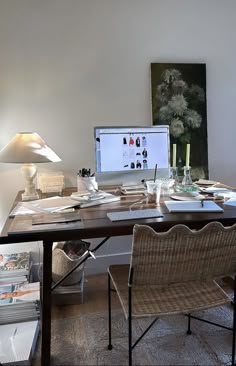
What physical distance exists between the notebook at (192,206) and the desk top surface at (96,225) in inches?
1.0

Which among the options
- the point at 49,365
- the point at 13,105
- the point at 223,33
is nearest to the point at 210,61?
the point at 223,33

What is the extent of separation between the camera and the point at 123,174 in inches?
81.0

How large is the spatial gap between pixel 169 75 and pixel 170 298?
1.77m

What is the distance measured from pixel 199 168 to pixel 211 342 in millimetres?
1390

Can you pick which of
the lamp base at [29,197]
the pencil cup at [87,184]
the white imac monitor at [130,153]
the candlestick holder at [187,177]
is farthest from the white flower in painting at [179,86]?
the lamp base at [29,197]

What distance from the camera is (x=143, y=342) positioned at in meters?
1.75

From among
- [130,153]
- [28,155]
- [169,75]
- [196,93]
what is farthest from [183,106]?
[28,155]

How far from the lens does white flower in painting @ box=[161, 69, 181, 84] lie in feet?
8.31

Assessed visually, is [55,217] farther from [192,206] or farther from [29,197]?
[192,206]

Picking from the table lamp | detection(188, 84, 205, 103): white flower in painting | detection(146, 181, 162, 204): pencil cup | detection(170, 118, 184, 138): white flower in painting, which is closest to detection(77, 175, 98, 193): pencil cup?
the table lamp

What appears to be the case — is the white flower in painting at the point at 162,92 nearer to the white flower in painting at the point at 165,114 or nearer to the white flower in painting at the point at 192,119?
the white flower in painting at the point at 165,114

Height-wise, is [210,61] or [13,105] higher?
[210,61]

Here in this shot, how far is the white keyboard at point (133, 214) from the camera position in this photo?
149 centimetres

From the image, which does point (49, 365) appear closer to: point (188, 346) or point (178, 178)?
point (188, 346)
